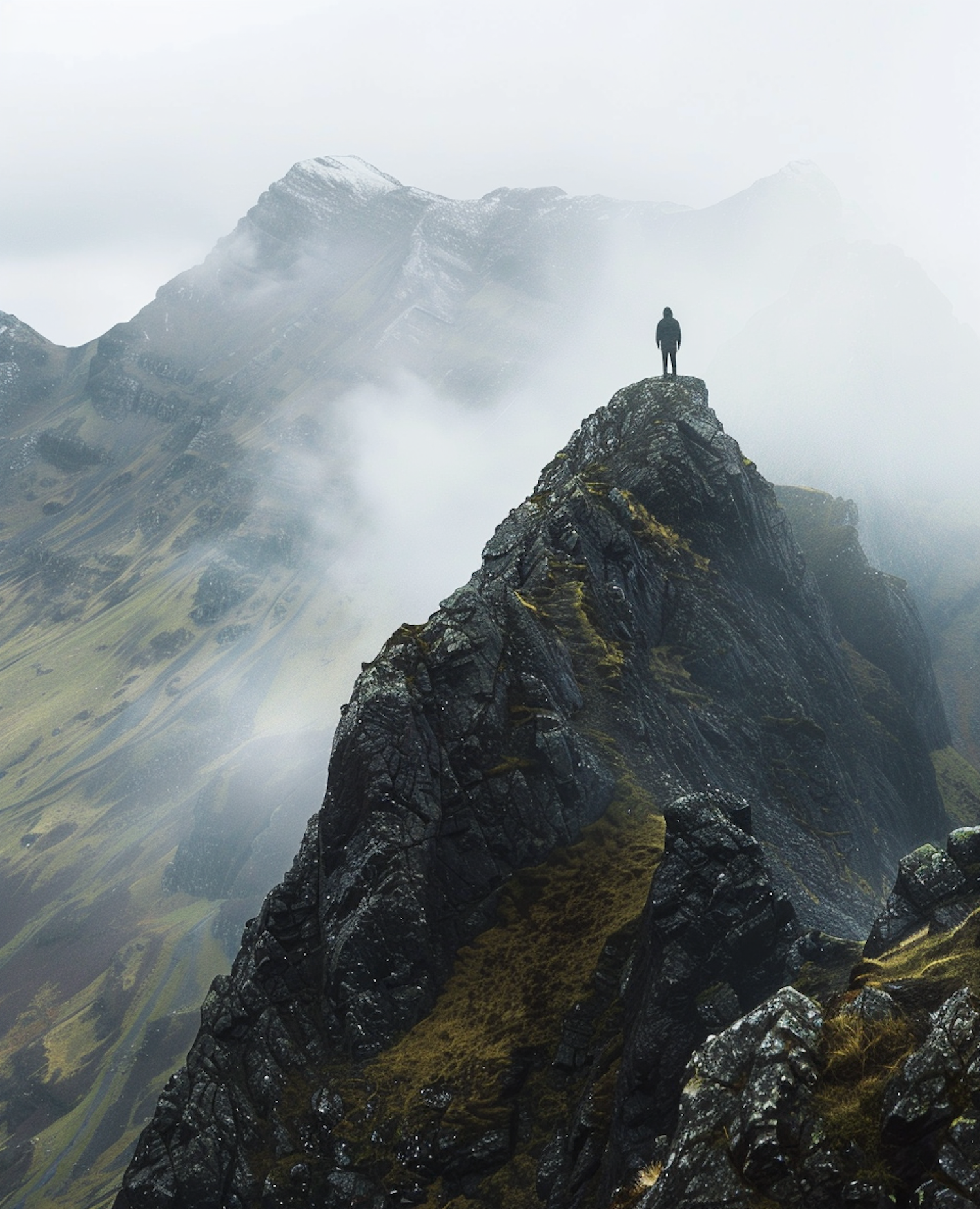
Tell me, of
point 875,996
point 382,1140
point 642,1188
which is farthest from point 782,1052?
point 382,1140

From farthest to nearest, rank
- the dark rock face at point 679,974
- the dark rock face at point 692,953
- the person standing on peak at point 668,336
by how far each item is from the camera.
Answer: the person standing on peak at point 668,336 → the dark rock face at point 692,953 → the dark rock face at point 679,974

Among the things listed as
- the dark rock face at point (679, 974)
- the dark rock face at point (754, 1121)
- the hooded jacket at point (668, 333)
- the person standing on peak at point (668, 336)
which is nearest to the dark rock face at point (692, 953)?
the dark rock face at point (679, 974)

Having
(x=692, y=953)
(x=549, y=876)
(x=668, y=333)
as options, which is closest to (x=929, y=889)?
(x=692, y=953)

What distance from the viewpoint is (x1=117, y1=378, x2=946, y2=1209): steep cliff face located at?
113ft

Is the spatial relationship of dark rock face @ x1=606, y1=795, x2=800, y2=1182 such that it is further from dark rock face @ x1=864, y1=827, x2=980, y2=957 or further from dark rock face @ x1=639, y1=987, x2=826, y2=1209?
dark rock face @ x1=639, y1=987, x2=826, y2=1209

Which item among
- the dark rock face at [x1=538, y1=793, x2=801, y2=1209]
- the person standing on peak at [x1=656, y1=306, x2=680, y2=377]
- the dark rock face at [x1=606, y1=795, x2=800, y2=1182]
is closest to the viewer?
the dark rock face at [x1=538, y1=793, x2=801, y2=1209]

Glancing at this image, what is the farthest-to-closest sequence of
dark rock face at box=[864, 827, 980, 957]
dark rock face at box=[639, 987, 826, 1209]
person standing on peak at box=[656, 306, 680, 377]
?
person standing on peak at box=[656, 306, 680, 377], dark rock face at box=[864, 827, 980, 957], dark rock face at box=[639, 987, 826, 1209]

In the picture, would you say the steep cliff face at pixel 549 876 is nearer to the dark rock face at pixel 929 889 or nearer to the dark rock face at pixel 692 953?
the dark rock face at pixel 692 953

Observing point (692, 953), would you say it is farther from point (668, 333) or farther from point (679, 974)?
point (668, 333)

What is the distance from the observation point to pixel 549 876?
4572 cm

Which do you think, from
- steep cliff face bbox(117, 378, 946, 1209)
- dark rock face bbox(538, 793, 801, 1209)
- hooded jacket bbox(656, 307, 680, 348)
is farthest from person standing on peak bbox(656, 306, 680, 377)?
dark rock face bbox(538, 793, 801, 1209)

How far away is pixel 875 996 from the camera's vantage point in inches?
757

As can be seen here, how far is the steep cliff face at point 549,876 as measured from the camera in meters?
34.5

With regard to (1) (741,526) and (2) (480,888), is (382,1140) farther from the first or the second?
(1) (741,526)
